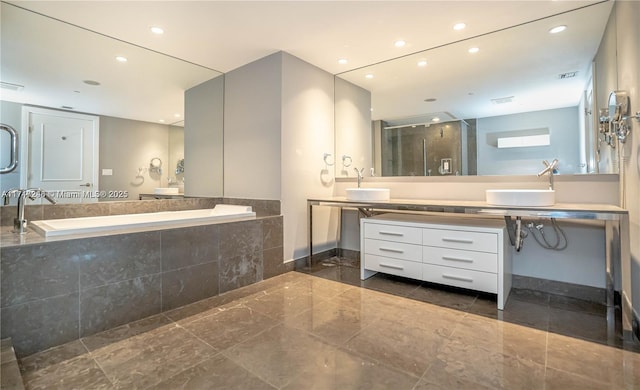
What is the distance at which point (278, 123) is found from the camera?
292 centimetres

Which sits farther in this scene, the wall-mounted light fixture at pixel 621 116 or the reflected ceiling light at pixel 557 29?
the reflected ceiling light at pixel 557 29

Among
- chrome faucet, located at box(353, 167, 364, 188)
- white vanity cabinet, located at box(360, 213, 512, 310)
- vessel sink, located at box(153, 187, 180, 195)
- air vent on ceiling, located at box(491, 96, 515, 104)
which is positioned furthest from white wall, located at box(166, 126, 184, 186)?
air vent on ceiling, located at box(491, 96, 515, 104)

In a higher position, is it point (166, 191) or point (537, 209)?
point (166, 191)

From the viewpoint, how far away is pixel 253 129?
314 cm

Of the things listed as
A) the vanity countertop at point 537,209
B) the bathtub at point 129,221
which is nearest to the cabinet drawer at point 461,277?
the vanity countertop at point 537,209

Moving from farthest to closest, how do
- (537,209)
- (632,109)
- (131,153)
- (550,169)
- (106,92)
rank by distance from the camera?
1. (131,153)
2. (106,92)
3. (550,169)
4. (537,209)
5. (632,109)

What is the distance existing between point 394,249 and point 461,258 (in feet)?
1.74

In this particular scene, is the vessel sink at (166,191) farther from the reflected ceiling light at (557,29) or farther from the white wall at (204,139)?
the reflected ceiling light at (557,29)

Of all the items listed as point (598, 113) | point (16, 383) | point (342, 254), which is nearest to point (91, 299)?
point (16, 383)

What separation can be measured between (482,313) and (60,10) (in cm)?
369

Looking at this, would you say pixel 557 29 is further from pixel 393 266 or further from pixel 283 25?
pixel 393 266

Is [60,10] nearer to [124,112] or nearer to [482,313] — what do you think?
[124,112]

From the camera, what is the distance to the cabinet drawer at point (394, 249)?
2.45m

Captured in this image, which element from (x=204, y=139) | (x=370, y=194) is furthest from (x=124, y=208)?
(x=370, y=194)
